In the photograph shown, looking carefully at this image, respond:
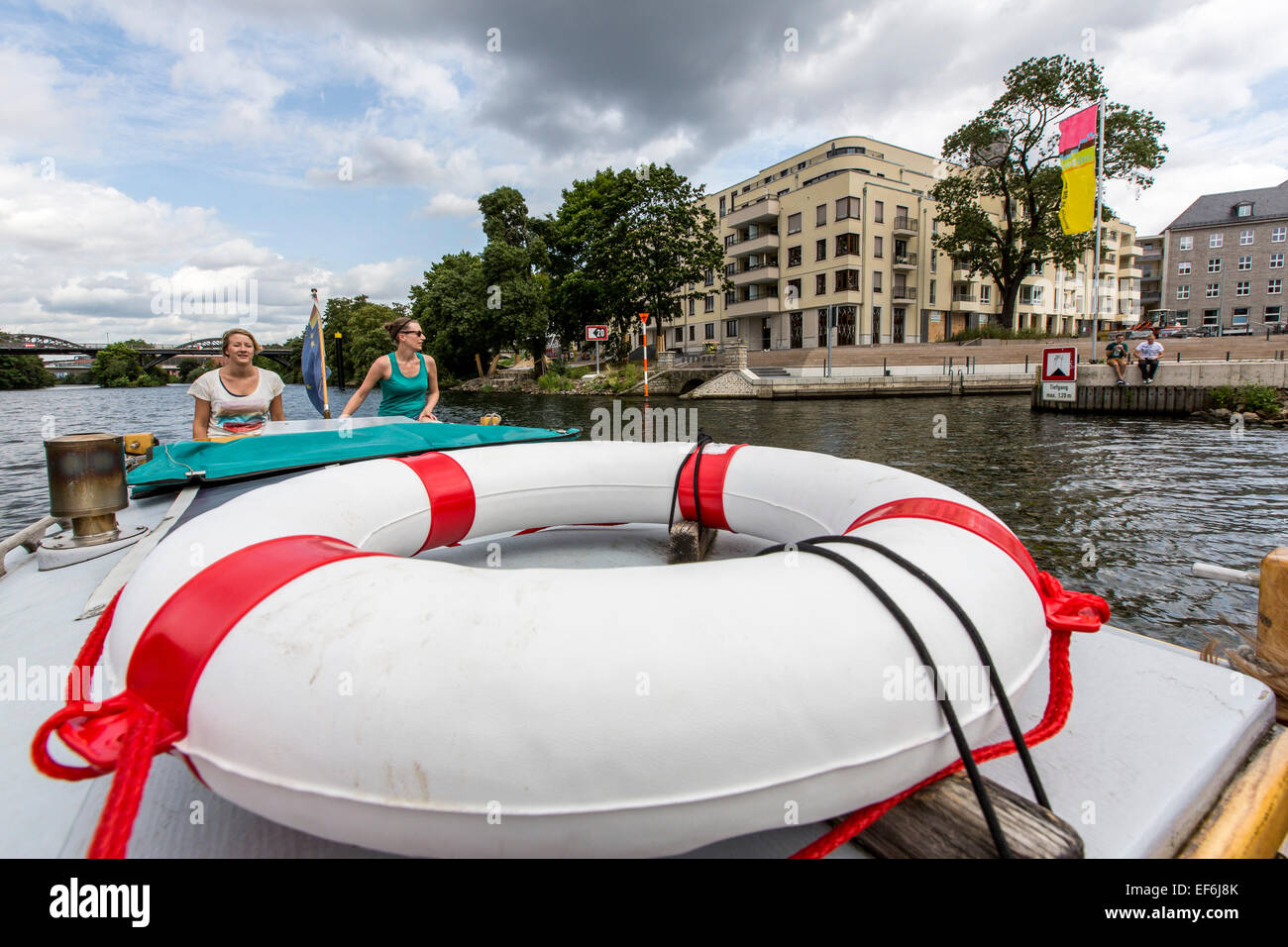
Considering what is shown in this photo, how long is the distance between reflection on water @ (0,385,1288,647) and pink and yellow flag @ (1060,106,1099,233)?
6.58 metres

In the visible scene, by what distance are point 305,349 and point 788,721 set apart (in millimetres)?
7797

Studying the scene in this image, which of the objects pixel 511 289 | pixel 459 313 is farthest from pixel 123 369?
pixel 511 289

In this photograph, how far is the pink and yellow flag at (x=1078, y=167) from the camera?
17234 millimetres

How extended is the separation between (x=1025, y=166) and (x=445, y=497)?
3872 cm

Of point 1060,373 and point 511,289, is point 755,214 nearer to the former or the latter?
point 511,289

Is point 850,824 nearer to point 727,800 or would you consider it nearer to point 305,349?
point 727,800

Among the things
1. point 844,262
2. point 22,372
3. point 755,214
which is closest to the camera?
point 844,262

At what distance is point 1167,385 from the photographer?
1467cm

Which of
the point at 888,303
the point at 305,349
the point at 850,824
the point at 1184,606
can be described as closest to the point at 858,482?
the point at 850,824

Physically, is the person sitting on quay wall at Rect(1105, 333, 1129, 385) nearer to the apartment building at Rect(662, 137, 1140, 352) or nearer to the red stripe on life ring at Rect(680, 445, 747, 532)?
the red stripe on life ring at Rect(680, 445, 747, 532)

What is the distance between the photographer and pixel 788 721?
1029 mm

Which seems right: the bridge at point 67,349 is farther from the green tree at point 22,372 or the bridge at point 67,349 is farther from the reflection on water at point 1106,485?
the reflection on water at point 1106,485

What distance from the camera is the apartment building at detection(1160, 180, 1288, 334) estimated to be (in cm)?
4994

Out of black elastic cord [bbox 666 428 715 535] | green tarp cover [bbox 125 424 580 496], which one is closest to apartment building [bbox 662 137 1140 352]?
green tarp cover [bbox 125 424 580 496]
